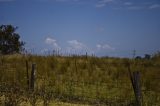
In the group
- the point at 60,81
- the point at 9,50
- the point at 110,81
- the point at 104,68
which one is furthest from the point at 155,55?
the point at 9,50

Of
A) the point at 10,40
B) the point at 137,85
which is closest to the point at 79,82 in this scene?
the point at 137,85

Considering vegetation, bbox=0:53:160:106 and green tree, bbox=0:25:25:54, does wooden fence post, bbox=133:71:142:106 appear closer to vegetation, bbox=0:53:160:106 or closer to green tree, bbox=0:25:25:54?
vegetation, bbox=0:53:160:106

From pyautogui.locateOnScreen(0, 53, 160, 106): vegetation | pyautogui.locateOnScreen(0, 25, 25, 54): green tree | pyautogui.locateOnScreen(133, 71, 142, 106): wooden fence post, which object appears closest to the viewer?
pyautogui.locateOnScreen(133, 71, 142, 106): wooden fence post

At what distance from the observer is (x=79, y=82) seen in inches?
700

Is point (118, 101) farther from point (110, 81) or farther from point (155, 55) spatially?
point (155, 55)

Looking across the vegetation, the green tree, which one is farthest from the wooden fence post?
the green tree

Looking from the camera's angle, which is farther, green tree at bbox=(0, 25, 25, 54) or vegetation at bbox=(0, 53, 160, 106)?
green tree at bbox=(0, 25, 25, 54)

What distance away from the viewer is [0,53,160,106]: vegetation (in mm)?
12705

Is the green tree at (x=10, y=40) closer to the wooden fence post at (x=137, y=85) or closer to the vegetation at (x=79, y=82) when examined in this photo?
the vegetation at (x=79, y=82)

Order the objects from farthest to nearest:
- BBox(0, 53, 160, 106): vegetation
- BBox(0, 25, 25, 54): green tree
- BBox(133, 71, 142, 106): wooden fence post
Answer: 1. BBox(0, 25, 25, 54): green tree
2. BBox(0, 53, 160, 106): vegetation
3. BBox(133, 71, 142, 106): wooden fence post

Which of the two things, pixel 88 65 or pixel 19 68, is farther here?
pixel 88 65

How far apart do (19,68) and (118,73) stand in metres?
4.86

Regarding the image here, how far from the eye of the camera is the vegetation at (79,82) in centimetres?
1271

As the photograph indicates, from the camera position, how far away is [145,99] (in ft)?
49.4
